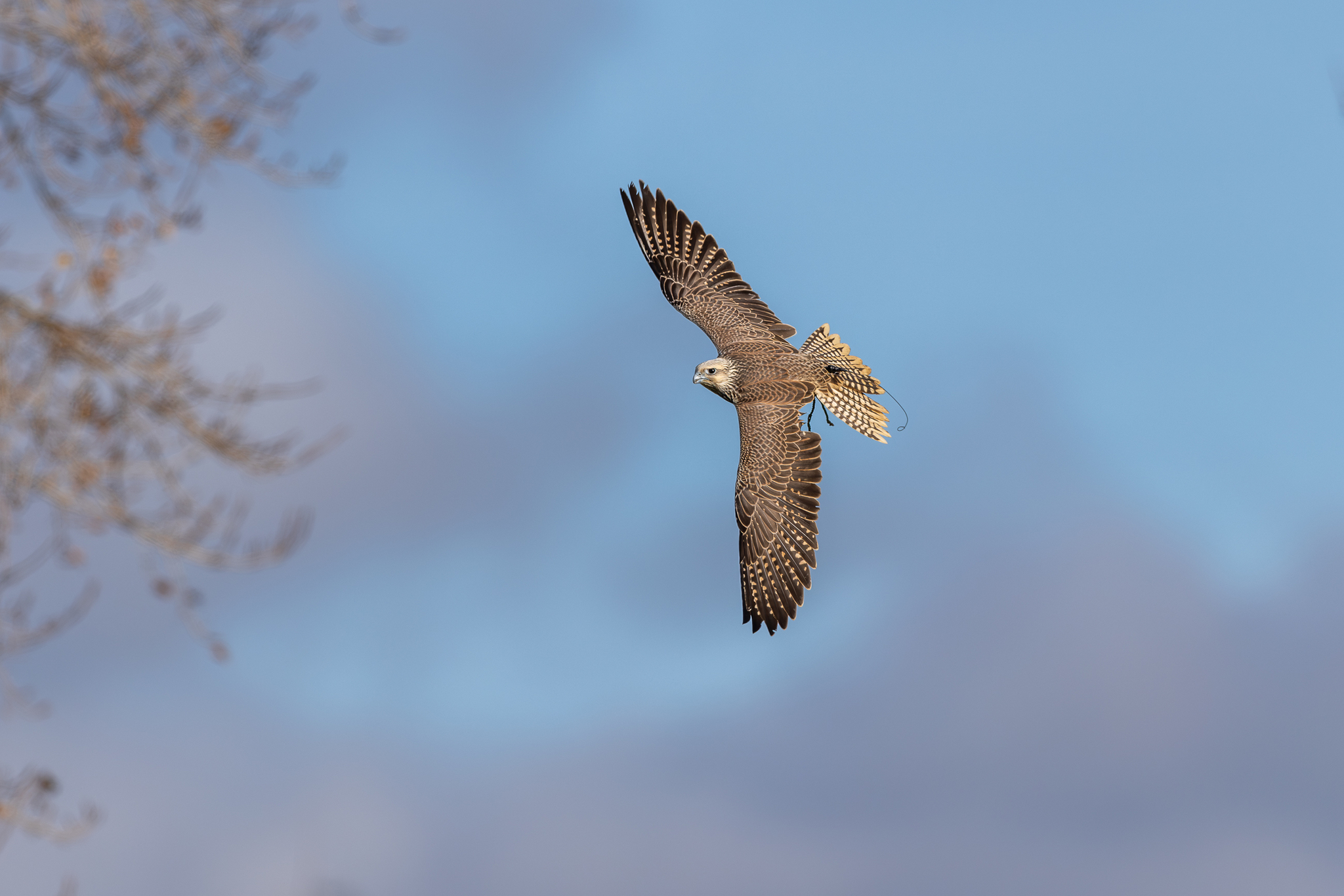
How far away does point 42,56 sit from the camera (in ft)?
32.0

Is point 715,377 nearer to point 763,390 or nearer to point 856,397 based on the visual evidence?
point 763,390

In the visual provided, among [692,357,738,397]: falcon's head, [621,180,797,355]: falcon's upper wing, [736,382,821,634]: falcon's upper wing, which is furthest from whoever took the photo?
[621,180,797,355]: falcon's upper wing

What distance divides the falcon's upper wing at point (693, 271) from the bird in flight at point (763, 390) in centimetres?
2

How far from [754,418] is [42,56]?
39.1 feet

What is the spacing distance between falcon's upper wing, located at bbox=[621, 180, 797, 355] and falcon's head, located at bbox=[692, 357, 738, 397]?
1.73 m

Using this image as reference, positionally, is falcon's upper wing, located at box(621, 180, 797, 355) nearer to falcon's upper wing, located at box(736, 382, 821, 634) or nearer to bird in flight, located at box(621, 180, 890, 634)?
bird in flight, located at box(621, 180, 890, 634)

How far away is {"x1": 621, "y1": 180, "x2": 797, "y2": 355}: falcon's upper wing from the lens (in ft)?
74.6

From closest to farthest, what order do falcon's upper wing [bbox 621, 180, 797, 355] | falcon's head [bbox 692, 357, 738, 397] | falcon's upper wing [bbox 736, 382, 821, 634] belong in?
falcon's upper wing [bbox 736, 382, 821, 634]
falcon's head [bbox 692, 357, 738, 397]
falcon's upper wing [bbox 621, 180, 797, 355]

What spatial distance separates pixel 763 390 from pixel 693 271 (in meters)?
4.19

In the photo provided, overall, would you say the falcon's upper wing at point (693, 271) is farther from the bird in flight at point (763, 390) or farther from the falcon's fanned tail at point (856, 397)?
the falcon's fanned tail at point (856, 397)

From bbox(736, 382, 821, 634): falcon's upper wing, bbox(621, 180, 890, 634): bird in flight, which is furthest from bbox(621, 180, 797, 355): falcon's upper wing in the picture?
bbox(736, 382, 821, 634): falcon's upper wing

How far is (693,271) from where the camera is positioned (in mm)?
23578

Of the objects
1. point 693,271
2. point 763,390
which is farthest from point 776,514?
point 693,271

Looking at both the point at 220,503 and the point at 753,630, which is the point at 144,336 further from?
the point at 753,630
